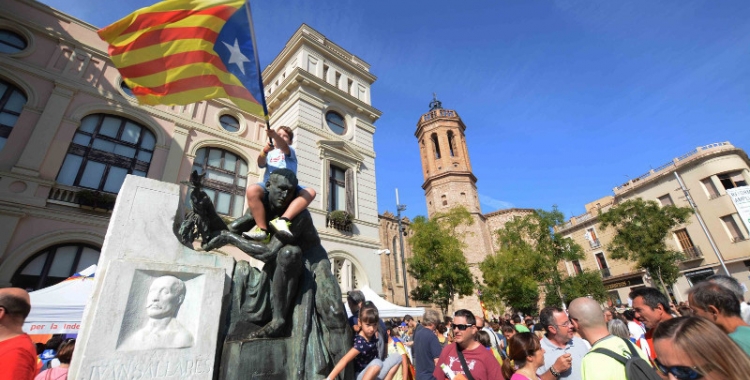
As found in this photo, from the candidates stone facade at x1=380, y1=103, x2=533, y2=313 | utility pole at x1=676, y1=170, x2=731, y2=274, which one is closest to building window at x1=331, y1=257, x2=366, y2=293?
stone facade at x1=380, y1=103, x2=533, y2=313

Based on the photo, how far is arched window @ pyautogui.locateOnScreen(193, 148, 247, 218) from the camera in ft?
41.0

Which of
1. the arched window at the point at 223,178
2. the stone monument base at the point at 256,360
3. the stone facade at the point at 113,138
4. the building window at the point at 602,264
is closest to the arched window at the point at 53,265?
the stone facade at the point at 113,138

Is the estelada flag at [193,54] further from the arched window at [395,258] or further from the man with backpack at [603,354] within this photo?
the arched window at [395,258]

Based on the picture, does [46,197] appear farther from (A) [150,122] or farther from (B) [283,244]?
(B) [283,244]

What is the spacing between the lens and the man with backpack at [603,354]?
185 cm

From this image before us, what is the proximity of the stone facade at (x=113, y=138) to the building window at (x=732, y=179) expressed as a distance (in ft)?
88.4

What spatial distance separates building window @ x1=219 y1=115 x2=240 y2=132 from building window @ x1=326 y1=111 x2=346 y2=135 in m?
4.22

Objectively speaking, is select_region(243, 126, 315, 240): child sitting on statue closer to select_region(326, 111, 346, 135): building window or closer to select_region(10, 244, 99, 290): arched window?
A: select_region(10, 244, 99, 290): arched window

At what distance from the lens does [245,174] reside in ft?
44.9

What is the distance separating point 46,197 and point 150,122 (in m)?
4.01

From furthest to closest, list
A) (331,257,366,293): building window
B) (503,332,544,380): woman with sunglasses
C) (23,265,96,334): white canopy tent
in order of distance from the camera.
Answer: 1. (331,257,366,293): building window
2. (23,265,96,334): white canopy tent
3. (503,332,544,380): woman with sunglasses

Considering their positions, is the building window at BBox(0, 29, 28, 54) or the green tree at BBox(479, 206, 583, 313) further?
the green tree at BBox(479, 206, 583, 313)

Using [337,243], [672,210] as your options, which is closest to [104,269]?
[337,243]

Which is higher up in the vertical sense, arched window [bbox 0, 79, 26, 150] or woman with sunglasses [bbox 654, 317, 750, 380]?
arched window [bbox 0, 79, 26, 150]
